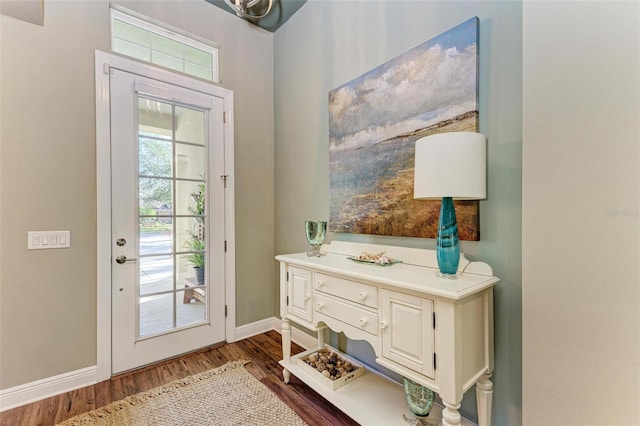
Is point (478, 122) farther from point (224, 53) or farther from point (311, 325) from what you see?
point (224, 53)

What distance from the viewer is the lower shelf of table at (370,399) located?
1468 mm

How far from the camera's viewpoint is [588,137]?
961 millimetres

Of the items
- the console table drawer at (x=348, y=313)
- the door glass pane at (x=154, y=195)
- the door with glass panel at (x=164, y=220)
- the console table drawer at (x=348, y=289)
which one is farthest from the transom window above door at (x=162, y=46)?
the console table drawer at (x=348, y=313)

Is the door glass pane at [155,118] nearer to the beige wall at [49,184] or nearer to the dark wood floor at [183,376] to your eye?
the beige wall at [49,184]

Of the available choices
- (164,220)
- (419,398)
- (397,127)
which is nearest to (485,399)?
(419,398)

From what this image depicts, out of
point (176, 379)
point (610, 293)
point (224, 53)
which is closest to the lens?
point (610, 293)

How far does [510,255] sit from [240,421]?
1.70 metres

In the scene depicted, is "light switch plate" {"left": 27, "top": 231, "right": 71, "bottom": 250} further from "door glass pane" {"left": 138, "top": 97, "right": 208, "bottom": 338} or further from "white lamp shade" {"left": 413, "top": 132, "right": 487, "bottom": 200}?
"white lamp shade" {"left": 413, "top": 132, "right": 487, "bottom": 200}

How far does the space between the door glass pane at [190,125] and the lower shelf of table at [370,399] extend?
80.4 inches

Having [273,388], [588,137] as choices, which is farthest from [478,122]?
[273,388]

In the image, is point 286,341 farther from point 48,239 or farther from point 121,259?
point 48,239

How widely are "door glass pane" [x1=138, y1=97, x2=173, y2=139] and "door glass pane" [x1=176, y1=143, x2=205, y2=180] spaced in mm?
147

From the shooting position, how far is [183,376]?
2.08m

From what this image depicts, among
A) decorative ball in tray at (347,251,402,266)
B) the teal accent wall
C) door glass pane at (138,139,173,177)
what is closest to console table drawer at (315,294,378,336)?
decorative ball in tray at (347,251,402,266)
